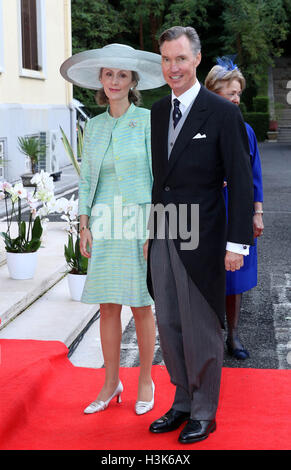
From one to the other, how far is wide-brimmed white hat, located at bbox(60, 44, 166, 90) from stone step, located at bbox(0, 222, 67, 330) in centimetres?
212

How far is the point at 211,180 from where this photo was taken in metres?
3.21

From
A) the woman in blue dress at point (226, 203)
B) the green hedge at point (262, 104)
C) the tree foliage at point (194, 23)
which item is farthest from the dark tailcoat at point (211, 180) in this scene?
the tree foliage at point (194, 23)

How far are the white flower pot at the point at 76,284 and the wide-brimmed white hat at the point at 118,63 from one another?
225 centimetres

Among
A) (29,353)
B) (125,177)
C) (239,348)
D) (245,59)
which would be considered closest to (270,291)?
(239,348)

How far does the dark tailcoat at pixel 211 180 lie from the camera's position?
3141mm

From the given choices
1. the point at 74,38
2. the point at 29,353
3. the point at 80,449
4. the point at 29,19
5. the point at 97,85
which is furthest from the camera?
the point at 74,38

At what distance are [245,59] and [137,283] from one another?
33347 millimetres

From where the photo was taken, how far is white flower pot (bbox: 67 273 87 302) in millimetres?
5816

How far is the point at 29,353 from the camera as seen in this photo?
448 centimetres

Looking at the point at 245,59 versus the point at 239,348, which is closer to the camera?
the point at 239,348

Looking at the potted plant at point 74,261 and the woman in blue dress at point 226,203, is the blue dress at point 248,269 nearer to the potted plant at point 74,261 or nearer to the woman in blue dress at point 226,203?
the woman in blue dress at point 226,203

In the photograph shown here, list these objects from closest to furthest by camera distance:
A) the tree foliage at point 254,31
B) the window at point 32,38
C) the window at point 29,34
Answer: the window at point 32,38 → the window at point 29,34 → the tree foliage at point 254,31

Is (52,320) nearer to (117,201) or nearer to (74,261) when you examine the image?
(74,261)

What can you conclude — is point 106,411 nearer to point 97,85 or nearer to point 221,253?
point 221,253
